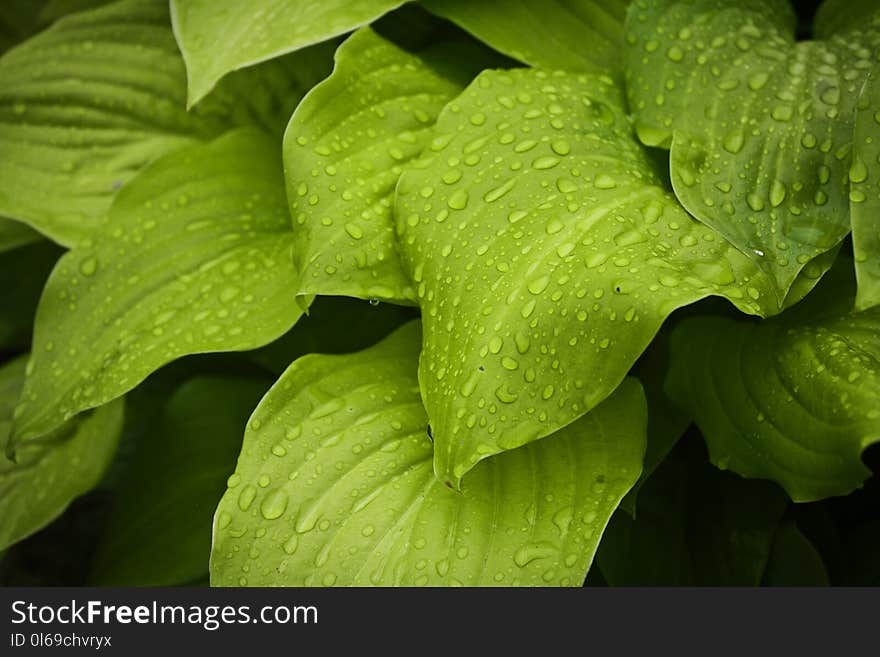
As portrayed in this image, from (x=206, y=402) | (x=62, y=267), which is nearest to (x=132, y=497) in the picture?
(x=206, y=402)

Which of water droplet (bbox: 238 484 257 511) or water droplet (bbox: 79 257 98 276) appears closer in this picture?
water droplet (bbox: 238 484 257 511)

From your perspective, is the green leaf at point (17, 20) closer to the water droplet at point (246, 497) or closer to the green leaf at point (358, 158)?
the green leaf at point (358, 158)

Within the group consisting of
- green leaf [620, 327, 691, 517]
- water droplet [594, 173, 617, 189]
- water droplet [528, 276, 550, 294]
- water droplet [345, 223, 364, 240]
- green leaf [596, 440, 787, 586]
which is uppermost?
water droplet [594, 173, 617, 189]

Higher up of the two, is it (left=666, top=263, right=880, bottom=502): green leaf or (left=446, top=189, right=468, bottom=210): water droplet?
(left=446, top=189, right=468, bottom=210): water droplet

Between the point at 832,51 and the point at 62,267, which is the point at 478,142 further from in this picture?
the point at 62,267

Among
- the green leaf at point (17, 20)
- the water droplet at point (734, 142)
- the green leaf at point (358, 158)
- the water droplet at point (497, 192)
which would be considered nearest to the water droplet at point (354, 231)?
→ the green leaf at point (358, 158)

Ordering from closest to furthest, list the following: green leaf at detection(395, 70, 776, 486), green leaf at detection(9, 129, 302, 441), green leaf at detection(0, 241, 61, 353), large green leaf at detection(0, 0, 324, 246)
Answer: green leaf at detection(395, 70, 776, 486)
green leaf at detection(9, 129, 302, 441)
large green leaf at detection(0, 0, 324, 246)
green leaf at detection(0, 241, 61, 353)

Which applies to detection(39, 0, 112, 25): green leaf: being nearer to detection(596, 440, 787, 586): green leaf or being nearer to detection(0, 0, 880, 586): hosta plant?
detection(0, 0, 880, 586): hosta plant

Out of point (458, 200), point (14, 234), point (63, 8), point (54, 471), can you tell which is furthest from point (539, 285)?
point (63, 8)

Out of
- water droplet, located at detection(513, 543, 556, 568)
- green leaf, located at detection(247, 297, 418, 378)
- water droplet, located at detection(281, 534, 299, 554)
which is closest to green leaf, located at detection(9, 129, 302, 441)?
green leaf, located at detection(247, 297, 418, 378)
